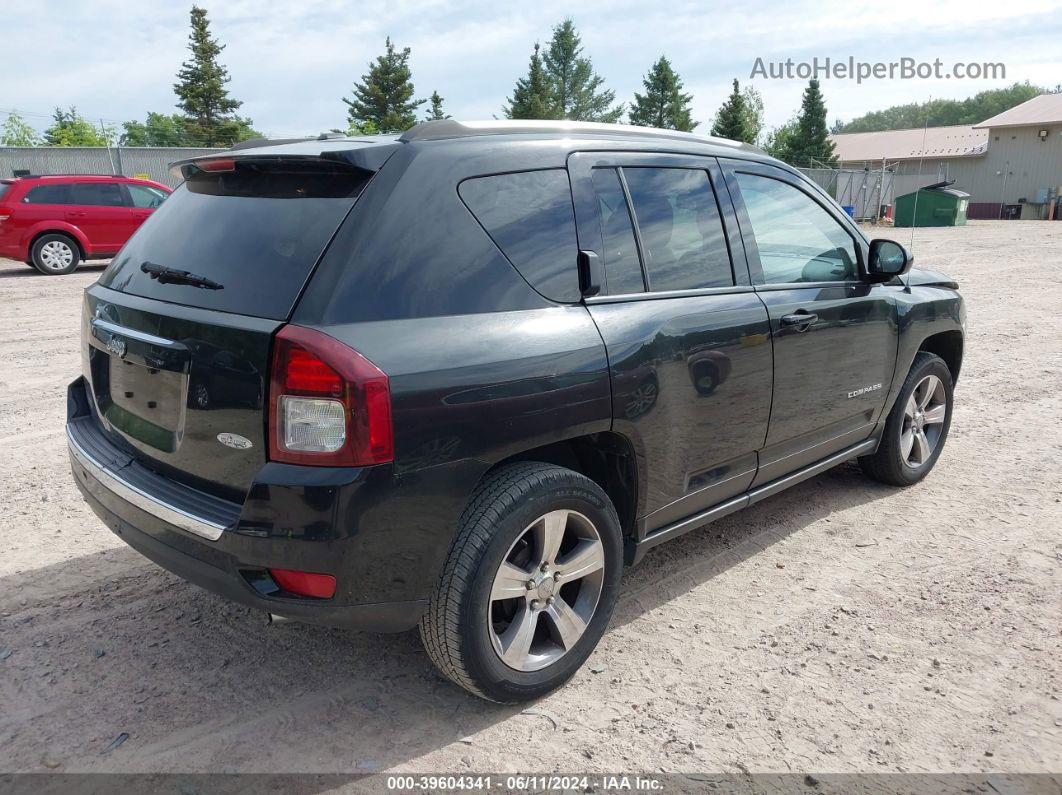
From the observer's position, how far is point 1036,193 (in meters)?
49.2

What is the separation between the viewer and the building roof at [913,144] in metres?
54.5

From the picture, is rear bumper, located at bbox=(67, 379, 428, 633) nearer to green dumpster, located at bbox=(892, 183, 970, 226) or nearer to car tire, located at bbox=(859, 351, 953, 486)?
car tire, located at bbox=(859, 351, 953, 486)

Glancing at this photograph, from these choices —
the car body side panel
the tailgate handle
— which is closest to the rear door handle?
the car body side panel

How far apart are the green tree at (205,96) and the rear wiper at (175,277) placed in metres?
52.1

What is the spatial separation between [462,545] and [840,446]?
2.51 metres

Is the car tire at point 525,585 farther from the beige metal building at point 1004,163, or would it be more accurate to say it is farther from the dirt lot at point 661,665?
the beige metal building at point 1004,163

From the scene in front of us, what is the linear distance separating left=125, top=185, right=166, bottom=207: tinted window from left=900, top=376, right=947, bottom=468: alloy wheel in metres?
14.4

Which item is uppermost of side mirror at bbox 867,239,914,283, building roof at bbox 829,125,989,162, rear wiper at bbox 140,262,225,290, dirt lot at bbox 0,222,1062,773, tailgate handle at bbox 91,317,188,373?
building roof at bbox 829,125,989,162

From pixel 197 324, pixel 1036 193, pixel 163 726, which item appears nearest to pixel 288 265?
pixel 197 324

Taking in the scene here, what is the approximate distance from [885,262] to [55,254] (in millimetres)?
14735

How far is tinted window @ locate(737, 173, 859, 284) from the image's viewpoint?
367 centimetres

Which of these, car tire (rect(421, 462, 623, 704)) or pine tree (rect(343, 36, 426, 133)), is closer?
car tire (rect(421, 462, 623, 704))

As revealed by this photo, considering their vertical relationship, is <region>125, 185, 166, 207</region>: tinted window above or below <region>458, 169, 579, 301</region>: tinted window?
above

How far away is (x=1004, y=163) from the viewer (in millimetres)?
51250
